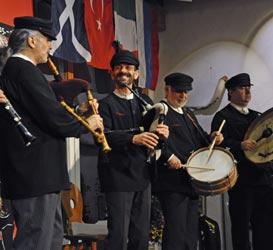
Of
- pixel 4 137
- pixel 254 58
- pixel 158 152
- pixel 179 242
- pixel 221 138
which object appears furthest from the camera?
pixel 254 58

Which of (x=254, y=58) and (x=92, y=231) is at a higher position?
(x=254, y=58)

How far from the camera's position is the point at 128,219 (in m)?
3.42

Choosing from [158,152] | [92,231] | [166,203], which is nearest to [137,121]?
[158,152]

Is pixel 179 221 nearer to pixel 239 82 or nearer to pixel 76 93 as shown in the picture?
pixel 76 93

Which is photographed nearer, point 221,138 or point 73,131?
point 73,131

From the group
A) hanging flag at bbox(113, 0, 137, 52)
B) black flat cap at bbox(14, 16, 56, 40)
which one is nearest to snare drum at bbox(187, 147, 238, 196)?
black flat cap at bbox(14, 16, 56, 40)

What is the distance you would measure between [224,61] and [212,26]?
1.47ft

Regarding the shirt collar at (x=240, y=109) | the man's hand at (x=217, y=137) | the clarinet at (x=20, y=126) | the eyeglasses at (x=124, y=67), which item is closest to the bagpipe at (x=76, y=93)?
the clarinet at (x=20, y=126)

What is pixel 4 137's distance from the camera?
2686 millimetres

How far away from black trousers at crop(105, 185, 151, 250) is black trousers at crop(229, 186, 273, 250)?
124 centimetres

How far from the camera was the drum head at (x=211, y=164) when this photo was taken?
393 cm

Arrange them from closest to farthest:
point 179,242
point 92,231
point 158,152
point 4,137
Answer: point 4,137, point 158,152, point 179,242, point 92,231

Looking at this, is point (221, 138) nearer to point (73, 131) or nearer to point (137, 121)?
point (137, 121)

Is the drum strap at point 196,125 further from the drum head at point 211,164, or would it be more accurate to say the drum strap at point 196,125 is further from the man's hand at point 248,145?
the man's hand at point 248,145
